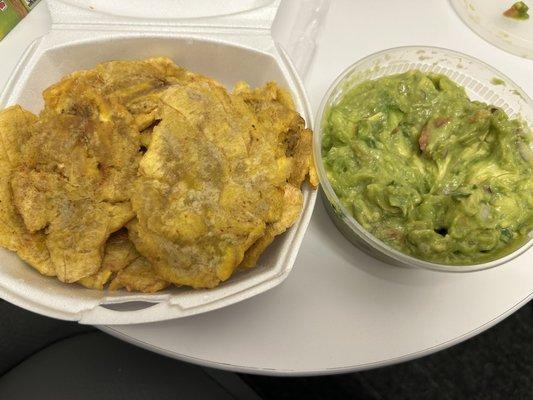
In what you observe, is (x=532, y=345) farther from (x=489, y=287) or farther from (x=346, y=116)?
(x=346, y=116)

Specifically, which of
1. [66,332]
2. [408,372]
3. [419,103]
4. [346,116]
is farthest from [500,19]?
[66,332]

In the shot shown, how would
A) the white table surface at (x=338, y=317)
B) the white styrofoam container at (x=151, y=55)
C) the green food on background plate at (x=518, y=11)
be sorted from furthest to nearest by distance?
1. the green food on background plate at (x=518, y=11)
2. the white table surface at (x=338, y=317)
3. the white styrofoam container at (x=151, y=55)

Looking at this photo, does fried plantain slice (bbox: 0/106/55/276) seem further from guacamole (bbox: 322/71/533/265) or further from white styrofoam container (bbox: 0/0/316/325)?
guacamole (bbox: 322/71/533/265)

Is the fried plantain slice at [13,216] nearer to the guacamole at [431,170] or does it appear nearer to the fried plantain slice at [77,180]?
the fried plantain slice at [77,180]

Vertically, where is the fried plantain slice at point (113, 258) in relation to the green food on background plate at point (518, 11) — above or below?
below

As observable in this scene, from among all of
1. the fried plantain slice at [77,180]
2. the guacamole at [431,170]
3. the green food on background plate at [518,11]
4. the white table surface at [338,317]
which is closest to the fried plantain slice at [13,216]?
the fried plantain slice at [77,180]

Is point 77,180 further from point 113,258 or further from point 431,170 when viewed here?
point 431,170

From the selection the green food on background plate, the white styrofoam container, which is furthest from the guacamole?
the green food on background plate
